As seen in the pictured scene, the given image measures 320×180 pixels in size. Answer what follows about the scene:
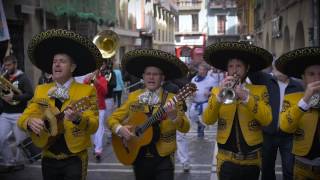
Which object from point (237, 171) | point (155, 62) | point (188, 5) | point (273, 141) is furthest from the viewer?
point (188, 5)

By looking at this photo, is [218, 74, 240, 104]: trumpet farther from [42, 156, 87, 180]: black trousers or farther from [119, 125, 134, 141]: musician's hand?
[42, 156, 87, 180]: black trousers

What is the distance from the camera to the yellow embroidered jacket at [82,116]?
443 cm

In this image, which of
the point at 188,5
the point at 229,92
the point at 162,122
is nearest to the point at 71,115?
the point at 162,122

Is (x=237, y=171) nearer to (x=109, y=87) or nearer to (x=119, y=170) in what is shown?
(x=119, y=170)

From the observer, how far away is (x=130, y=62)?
4.99 meters

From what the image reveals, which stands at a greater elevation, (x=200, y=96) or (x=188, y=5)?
(x=188, y=5)

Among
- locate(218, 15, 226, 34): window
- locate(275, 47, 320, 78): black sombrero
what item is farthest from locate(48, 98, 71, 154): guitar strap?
locate(218, 15, 226, 34): window

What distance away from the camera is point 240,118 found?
4445mm

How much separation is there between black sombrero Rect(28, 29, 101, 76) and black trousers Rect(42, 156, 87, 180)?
85cm

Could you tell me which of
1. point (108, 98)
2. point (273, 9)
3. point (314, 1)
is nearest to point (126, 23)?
point (273, 9)

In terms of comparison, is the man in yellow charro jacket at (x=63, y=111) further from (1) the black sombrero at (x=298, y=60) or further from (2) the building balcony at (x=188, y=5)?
(2) the building balcony at (x=188, y=5)

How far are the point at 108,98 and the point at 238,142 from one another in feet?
19.3

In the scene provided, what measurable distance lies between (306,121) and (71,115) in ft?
6.36

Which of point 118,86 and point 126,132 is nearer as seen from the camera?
point 126,132
